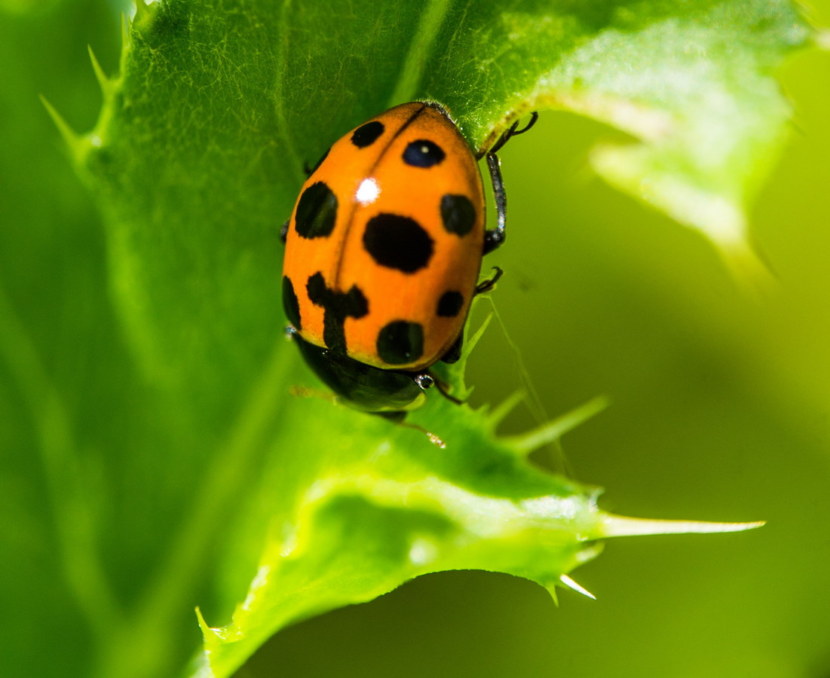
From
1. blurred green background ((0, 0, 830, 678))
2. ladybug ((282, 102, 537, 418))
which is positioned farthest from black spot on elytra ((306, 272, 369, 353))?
blurred green background ((0, 0, 830, 678))

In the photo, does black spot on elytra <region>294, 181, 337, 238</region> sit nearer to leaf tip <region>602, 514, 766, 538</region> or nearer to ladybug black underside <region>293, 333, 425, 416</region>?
ladybug black underside <region>293, 333, 425, 416</region>

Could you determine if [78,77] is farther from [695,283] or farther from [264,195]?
[695,283]

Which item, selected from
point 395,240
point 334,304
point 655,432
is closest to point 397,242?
point 395,240

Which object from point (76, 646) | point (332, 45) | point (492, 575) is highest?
point (332, 45)

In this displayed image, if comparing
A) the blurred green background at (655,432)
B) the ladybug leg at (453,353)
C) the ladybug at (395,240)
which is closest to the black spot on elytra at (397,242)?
the ladybug at (395,240)

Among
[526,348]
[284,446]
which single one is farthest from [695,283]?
[284,446]

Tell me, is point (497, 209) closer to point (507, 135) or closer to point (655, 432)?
point (507, 135)
